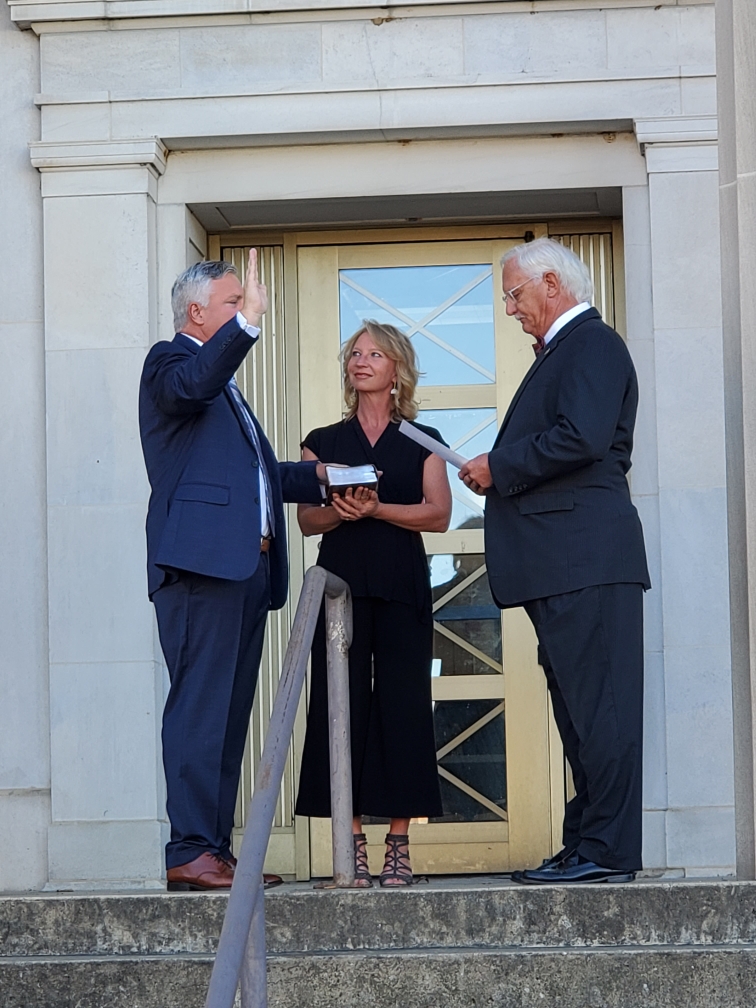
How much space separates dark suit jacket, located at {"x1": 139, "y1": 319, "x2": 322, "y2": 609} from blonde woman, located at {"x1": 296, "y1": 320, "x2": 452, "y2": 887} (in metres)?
0.58

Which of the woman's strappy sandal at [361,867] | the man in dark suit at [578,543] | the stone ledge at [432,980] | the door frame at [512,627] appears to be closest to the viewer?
the stone ledge at [432,980]

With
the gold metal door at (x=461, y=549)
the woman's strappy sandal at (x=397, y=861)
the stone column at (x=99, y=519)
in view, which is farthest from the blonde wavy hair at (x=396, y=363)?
the woman's strappy sandal at (x=397, y=861)

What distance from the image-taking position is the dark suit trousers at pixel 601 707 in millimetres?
4816

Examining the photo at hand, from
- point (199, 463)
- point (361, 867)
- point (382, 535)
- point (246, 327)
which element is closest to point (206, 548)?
point (199, 463)

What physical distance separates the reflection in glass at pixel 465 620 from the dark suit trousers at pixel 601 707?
212 centimetres

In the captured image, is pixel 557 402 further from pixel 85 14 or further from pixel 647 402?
pixel 85 14

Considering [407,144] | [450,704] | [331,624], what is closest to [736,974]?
[331,624]

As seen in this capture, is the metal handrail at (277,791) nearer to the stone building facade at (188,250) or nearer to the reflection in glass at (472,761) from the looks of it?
the stone building facade at (188,250)

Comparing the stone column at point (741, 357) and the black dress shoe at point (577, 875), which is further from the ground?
the stone column at point (741, 357)

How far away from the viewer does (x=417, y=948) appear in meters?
4.29

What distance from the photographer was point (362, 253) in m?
7.43

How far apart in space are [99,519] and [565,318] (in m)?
2.17

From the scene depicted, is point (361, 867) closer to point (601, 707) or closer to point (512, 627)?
point (601, 707)

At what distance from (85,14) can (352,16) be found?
0.99 metres
